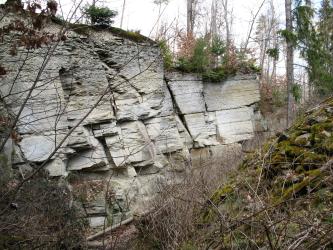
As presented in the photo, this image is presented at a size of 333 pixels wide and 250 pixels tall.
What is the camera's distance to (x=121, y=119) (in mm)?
12062

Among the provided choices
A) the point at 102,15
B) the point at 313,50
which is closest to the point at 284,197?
the point at 102,15

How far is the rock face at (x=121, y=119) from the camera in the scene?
1061cm

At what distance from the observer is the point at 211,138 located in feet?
47.0

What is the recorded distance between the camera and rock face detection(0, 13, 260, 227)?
10609mm

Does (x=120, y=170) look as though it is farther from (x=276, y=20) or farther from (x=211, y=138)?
(x=276, y=20)

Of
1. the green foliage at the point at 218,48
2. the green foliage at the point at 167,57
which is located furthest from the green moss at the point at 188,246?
the green foliage at the point at 218,48

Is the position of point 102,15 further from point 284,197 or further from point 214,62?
point 284,197

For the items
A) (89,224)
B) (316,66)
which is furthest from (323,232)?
(316,66)

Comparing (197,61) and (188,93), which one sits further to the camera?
(197,61)

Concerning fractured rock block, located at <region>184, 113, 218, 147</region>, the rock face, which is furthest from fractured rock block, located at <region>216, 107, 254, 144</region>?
fractured rock block, located at <region>184, 113, 218, 147</region>

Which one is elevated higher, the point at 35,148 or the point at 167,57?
the point at 167,57

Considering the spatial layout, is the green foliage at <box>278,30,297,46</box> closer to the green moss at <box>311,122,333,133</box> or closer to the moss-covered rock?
the moss-covered rock

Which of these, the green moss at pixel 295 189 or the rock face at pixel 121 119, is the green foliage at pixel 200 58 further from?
the green moss at pixel 295 189

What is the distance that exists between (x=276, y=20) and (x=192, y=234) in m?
30.7
